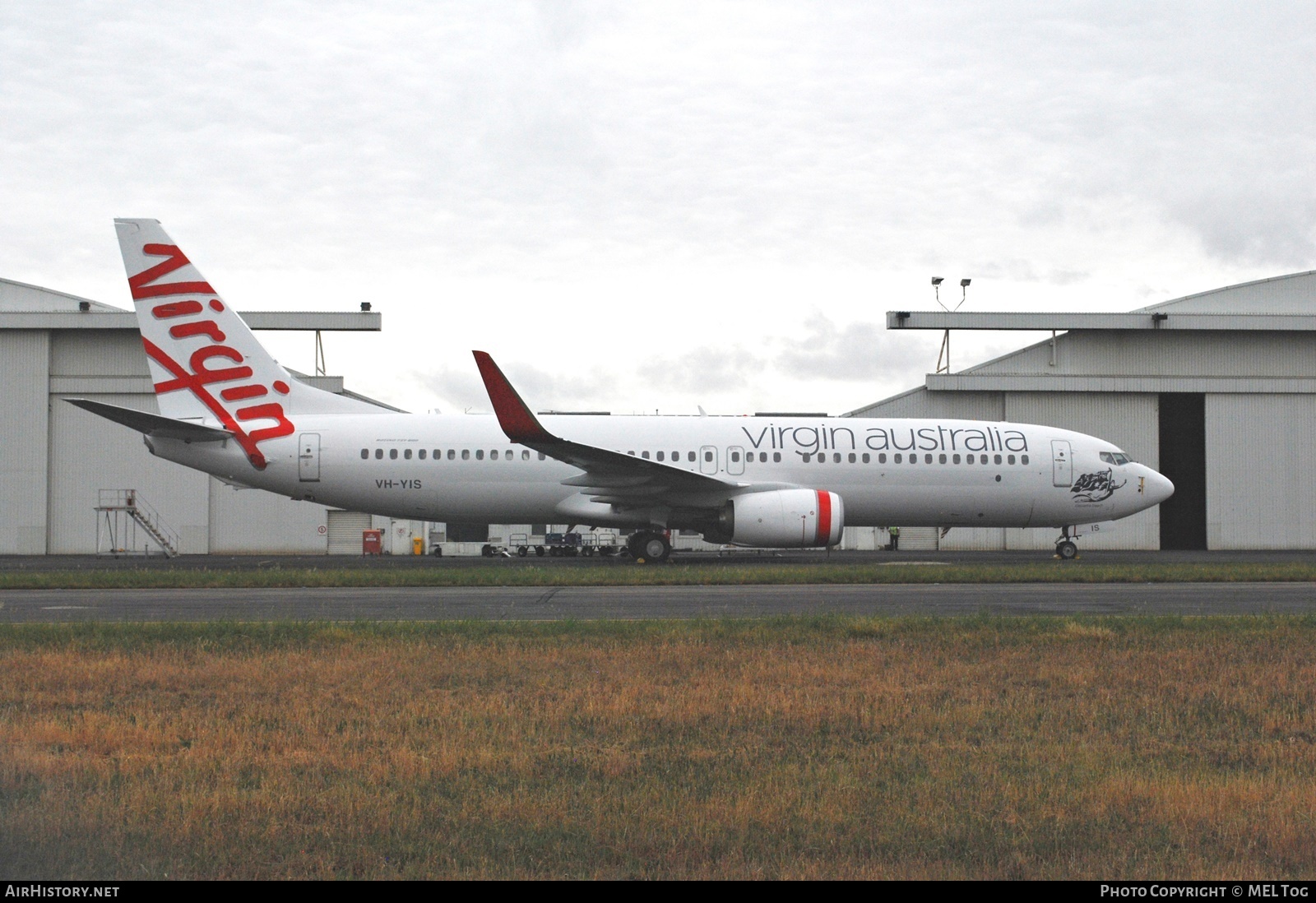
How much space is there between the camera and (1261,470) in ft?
133

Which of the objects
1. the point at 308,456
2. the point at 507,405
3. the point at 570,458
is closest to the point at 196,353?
the point at 308,456

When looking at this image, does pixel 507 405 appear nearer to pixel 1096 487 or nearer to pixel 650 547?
pixel 650 547

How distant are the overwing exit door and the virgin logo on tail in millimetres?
451

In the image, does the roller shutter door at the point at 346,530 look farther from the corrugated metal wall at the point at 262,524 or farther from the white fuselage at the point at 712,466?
the white fuselage at the point at 712,466

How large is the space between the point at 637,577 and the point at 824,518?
526 cm

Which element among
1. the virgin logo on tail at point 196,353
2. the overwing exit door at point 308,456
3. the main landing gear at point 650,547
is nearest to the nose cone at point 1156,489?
the main landing gear at point 650,547

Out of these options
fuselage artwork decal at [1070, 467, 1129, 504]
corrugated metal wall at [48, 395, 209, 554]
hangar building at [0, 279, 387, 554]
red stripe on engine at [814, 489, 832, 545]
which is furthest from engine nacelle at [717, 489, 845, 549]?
corrugated metal wall at [48, 395, 209, 554]

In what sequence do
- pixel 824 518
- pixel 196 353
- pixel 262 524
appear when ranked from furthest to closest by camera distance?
pixel 262 524
pixel 196 353
pixel 824 518

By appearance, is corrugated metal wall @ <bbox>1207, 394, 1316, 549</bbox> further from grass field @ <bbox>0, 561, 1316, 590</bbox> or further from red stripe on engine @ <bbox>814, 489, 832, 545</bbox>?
red stripe on engine @ <bbox>814, 489, 832, 545</bbox>

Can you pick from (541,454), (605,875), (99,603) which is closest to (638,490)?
(541,454)

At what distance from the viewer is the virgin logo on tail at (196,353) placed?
84.6 ft

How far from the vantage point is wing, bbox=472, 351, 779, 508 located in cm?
2367

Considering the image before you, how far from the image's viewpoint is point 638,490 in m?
26.1

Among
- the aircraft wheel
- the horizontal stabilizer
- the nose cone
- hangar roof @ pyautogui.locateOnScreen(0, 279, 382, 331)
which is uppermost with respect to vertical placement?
hangar roof @ pyautogui.locateOnScreen(0, 279, 382, 331)
